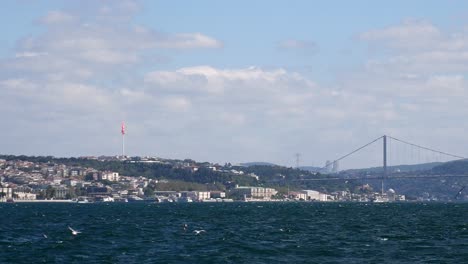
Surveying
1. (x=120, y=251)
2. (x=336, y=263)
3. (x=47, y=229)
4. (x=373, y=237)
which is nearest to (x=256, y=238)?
(x=373, y=237)

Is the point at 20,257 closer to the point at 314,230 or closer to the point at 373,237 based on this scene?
the point at 373,237

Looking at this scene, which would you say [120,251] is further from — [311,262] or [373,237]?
[373,237]

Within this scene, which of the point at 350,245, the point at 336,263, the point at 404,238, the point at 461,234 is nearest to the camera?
the point at 336,263

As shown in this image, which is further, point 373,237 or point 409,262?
point 373,237

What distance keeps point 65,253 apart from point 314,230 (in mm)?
27126

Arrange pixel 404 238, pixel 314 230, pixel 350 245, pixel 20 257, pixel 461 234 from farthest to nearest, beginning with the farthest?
pixel 314 230, pixel 461 234, pixel 404 238, pixel 350 245, pixel 20 257

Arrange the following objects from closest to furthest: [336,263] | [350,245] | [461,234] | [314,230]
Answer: [336,263]
[350,245]
[461,234]
[314,230]

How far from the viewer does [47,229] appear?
79.5 metres

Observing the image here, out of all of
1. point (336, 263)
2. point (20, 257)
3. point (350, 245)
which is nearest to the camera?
point (336, 263)

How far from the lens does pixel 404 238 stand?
2499 inches

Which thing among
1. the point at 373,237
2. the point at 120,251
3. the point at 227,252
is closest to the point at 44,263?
the point at 120,251

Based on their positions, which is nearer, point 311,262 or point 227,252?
point 311,262

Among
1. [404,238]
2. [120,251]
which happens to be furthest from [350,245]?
[120,251]

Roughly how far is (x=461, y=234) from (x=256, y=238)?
49.0 feet
